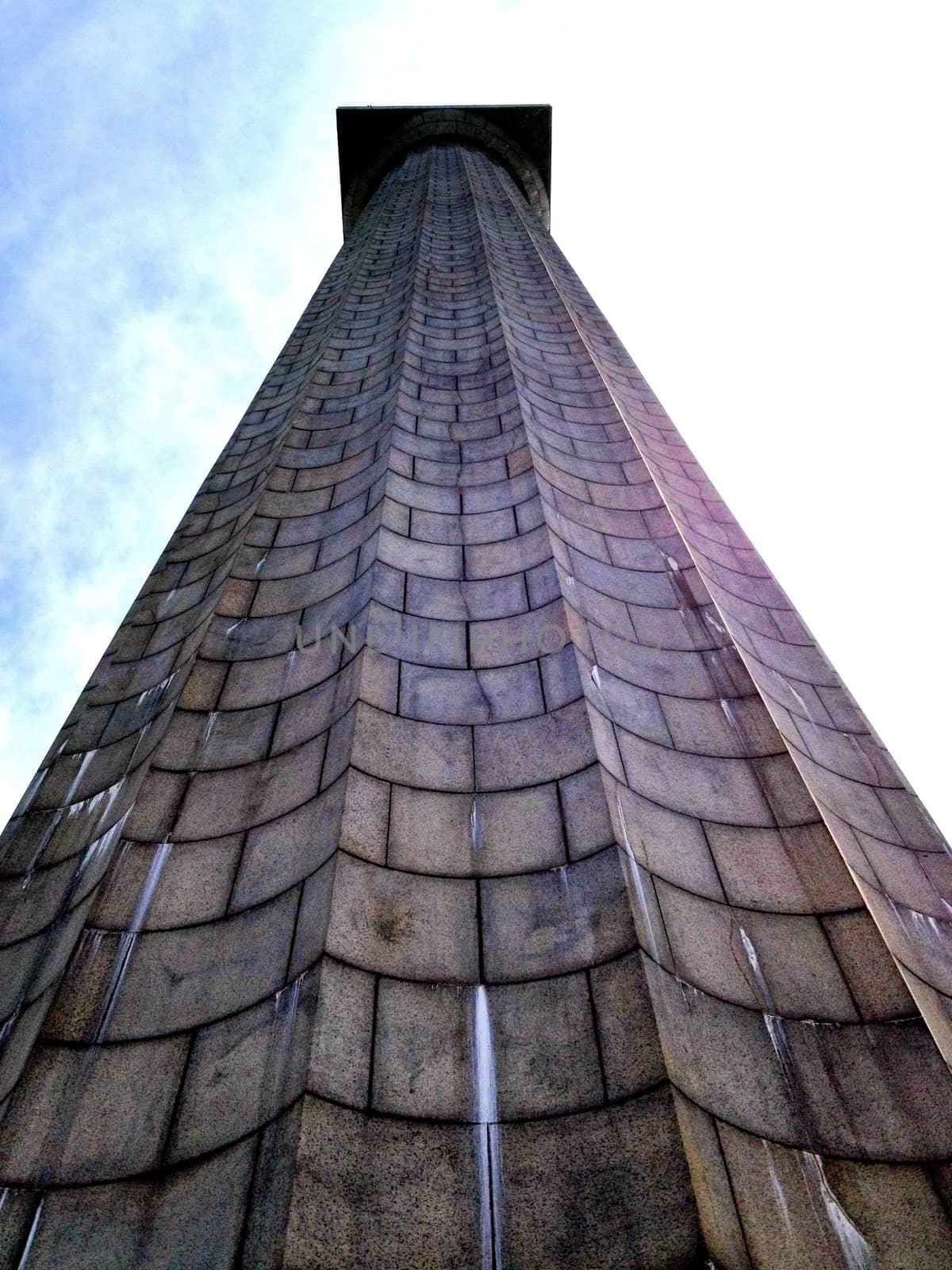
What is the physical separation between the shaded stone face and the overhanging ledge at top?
3027 cm

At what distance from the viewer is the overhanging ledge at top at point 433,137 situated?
34.5 m

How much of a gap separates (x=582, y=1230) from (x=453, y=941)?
1.40m

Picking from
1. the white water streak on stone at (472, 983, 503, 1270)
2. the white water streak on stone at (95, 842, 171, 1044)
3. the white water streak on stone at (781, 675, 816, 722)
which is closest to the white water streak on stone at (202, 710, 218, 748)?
the white water streak on stone at (95, 842, 171, 1044)

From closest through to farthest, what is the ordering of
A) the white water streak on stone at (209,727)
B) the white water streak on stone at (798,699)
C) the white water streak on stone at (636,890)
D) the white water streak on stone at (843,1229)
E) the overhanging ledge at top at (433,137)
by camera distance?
1. the white water streak on stone at (843,1229)
2. the white water streak on stone at (636,890)
3. the white water streak on stone at (209,727)
4. the white water streak on stone at (798,699)
5. the overhanging ledge at top at (433,137)

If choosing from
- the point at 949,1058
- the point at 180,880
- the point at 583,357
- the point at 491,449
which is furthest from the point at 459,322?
the point at 949,1058

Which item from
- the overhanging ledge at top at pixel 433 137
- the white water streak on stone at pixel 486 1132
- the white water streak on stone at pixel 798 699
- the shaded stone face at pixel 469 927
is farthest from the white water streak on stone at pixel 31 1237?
the overhanging ledge at top at pixel 433 137

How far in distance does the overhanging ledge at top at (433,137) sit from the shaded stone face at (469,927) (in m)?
30.3

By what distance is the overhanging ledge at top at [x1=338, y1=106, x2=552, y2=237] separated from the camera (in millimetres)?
34469

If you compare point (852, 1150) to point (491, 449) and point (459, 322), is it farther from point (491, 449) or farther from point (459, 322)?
point (459, 322)

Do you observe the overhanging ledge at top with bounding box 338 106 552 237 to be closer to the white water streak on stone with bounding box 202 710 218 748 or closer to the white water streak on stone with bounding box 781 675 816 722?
the white water streak on stone with bounding box 781 675 816 722

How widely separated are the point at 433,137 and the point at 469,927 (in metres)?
36.2

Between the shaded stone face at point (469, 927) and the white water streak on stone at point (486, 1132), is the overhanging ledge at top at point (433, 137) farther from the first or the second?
the white water streak on stone at point (486, 1132)

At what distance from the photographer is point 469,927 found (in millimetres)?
4387

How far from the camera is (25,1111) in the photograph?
3.83 metres
